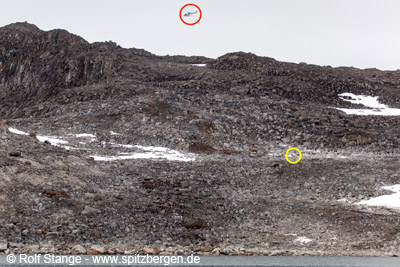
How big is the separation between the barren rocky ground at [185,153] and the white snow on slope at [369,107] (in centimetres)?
120

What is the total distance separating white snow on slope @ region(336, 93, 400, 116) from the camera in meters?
53.3

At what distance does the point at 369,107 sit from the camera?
55.2 meters

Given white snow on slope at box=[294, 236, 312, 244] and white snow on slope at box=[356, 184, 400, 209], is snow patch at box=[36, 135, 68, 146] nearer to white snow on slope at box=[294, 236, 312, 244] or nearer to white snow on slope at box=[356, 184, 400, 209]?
white snow on slope at box=[294, 236, 312, 244]

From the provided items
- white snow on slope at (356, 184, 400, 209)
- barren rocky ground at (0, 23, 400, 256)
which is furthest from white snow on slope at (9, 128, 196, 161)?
white snow on slope at (356, 184, 400, 209)

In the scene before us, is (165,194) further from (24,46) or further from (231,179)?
(24,46)

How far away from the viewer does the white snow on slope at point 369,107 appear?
175 feet

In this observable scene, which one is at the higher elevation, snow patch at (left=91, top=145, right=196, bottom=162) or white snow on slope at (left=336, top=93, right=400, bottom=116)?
white snow on slope at (left=336, top=93, right=400, bottom=116)

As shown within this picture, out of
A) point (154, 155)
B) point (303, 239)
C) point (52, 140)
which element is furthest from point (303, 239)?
point (52, 140)

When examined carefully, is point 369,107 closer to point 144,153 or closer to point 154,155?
point 154,155

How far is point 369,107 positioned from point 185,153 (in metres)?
26.7

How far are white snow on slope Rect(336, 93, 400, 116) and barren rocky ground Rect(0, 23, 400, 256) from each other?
1200 mm

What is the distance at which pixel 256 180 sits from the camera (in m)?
31.6

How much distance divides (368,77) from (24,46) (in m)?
44.7

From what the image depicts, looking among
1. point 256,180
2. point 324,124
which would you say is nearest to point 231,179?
point 256,180
